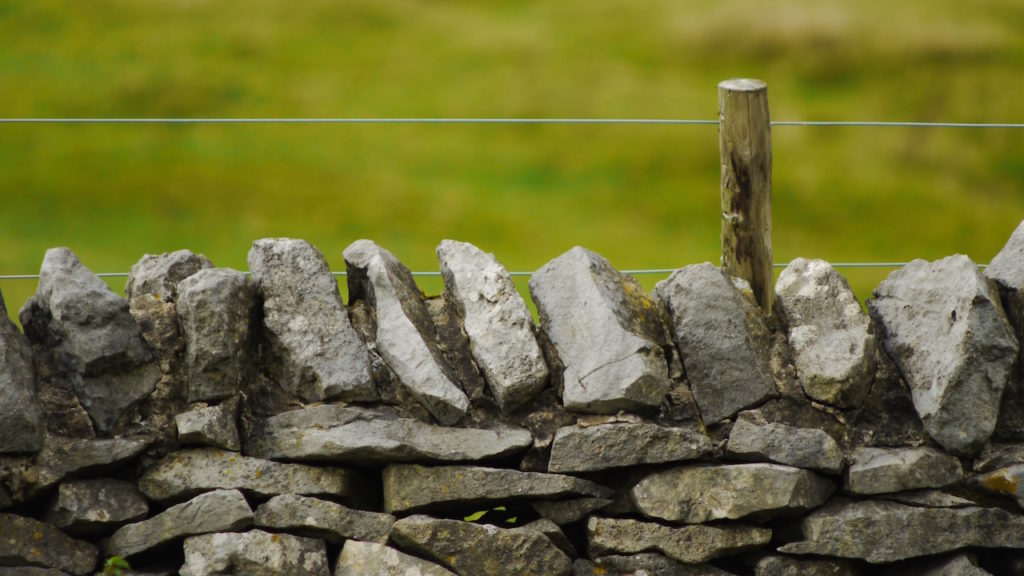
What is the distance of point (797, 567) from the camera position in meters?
2.24

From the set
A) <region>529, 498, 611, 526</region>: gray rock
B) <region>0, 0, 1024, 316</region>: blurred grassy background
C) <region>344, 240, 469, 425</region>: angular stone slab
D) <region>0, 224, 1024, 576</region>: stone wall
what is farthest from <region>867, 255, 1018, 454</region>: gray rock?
<region>0, 0, 1024, 316</region>: blurred grassy background

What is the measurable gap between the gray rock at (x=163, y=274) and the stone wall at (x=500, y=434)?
27 millimetres

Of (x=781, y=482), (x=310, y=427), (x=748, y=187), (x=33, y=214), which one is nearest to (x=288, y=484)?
(x=310, y=427)

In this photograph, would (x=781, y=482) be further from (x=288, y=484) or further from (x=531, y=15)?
(x=531, y=15)

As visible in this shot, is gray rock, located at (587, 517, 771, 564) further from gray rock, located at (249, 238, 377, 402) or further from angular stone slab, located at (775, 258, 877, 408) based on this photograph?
gray rock, located at (249, 238, 377, 402)

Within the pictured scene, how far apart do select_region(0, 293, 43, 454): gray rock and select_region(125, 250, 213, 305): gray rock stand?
290 millimetres

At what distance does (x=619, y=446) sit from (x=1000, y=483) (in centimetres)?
86

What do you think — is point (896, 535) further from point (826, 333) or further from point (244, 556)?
point (244, 556)

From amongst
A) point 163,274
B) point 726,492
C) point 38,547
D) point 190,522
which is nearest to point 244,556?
point 190,522

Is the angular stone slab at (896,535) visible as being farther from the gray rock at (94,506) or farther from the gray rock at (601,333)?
the gray rock at (94,506)

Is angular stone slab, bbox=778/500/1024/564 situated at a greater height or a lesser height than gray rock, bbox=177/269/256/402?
lesser

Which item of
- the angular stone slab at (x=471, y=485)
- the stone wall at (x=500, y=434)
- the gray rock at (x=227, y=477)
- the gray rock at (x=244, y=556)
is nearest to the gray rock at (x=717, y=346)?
the stone wall at (x=500, y=434)

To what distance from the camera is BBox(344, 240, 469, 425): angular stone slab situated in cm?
221

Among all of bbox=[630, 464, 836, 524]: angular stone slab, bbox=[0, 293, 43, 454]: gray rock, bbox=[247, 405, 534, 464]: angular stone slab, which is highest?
bbox=[0, 293, 43, 454]: gray rock
